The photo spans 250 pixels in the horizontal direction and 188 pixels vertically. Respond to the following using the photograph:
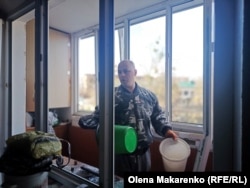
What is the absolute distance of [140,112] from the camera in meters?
1.84

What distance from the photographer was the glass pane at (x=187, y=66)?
7.61ft

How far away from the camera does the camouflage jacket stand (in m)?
1.79

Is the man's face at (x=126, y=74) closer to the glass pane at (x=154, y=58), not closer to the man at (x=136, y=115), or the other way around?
the man at (x=136, y=115)

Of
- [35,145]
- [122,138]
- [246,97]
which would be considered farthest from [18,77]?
[246,97]

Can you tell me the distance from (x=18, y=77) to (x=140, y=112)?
1149 mm

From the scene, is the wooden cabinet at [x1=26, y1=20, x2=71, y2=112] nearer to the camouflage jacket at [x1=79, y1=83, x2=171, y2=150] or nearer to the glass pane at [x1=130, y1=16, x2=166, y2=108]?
the glass pane at [x1=130, y1=16, x2=166, y2=108]

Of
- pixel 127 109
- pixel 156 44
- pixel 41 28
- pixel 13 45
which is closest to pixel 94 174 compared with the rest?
pixel 127 109

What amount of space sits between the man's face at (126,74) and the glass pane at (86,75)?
151 centimetres

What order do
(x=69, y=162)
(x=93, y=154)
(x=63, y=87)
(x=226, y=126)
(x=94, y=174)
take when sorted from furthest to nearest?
(x=63, y=87) < (x=93, y=154) < (x=69, y=162) < (x=94, y=174) < (x=226, y=126)

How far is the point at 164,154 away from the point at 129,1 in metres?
1.70

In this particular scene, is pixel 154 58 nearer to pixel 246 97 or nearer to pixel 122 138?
pixel 122 138

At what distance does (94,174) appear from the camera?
136 cm

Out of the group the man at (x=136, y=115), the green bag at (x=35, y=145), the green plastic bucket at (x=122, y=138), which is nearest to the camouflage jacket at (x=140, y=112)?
the man at (x=136, y=115)

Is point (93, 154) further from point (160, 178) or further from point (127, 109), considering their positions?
point (160, 178)
